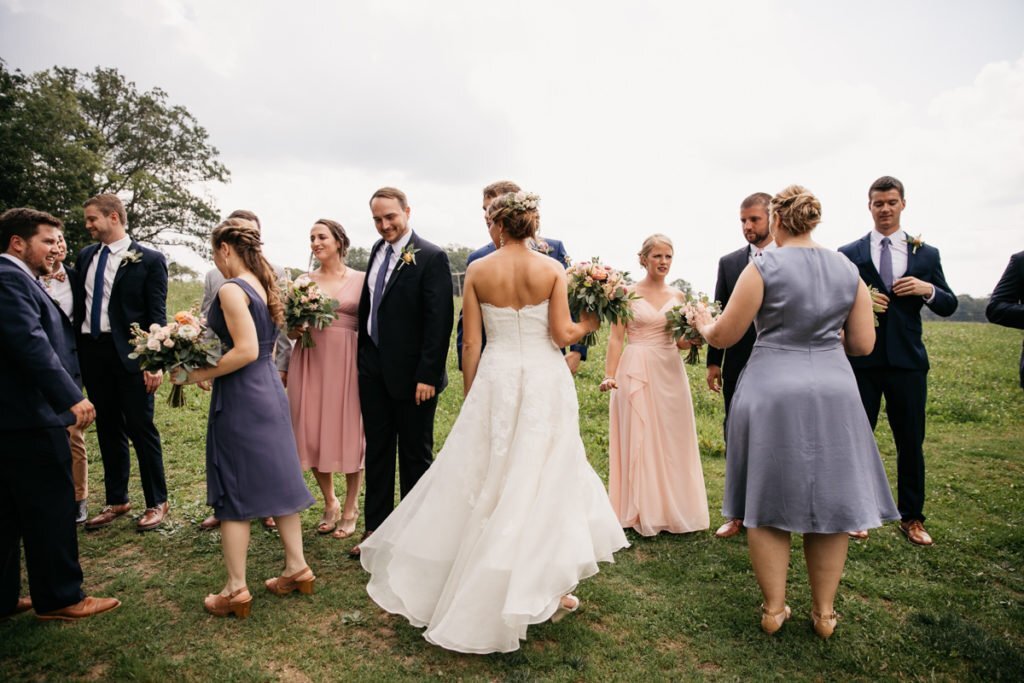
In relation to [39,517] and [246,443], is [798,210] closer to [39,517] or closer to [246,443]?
[246,443]

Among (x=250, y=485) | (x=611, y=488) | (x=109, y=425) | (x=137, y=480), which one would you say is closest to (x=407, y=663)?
(x=250, y=485)

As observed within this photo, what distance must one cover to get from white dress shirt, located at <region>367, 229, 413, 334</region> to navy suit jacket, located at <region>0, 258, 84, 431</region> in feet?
7.73

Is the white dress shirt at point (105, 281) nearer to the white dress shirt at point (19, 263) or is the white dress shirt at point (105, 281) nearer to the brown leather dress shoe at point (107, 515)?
the white dress shirt at point (19, 263)

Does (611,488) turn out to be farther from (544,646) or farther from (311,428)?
(311,428)

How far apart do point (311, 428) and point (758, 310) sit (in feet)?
14.0

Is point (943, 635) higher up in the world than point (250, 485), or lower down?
lower down

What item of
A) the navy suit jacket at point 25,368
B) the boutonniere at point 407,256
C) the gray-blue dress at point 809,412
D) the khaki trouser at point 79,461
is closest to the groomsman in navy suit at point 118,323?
the khaki trouser at point 79,461

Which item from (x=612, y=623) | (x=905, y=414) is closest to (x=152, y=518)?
(x=612, y=623)

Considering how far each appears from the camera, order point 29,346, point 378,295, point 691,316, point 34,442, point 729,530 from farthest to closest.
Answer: point 729,530
point 378,295
point 691,316
point 34,442
point 29,346

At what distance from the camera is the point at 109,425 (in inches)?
241

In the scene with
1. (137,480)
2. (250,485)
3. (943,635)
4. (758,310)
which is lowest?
(943,635)

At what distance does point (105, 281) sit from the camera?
19.2 feet


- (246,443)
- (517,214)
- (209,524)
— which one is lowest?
(209,524)

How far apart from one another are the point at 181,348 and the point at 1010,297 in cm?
677
